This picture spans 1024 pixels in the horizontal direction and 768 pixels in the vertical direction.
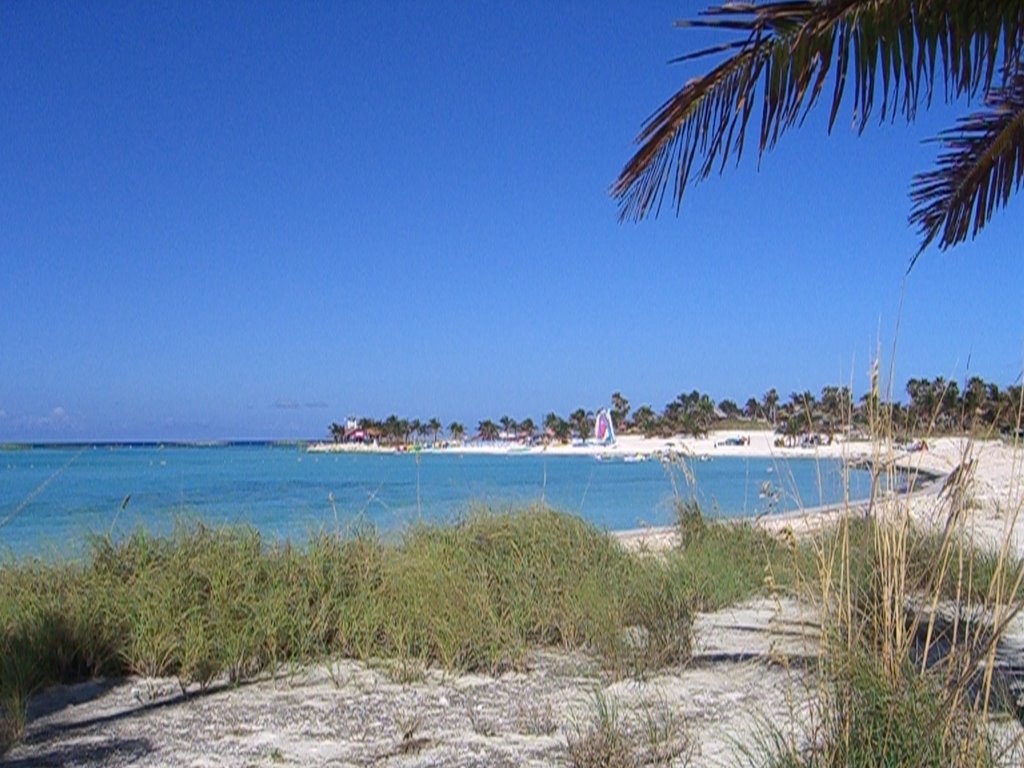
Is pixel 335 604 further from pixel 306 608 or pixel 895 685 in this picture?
pixel 895 685

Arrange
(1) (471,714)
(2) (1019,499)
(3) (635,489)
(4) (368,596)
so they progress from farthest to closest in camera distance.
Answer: (3) (635,489) → (4) (368,596) → (1) (471,714) → (2) (1019,499)

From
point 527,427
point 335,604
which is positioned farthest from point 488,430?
point 335,604

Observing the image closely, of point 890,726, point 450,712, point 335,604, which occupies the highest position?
point 890,726

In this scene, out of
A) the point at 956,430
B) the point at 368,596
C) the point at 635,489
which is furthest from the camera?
the point at 635,489

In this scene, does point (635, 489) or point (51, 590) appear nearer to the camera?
point (51, 590)

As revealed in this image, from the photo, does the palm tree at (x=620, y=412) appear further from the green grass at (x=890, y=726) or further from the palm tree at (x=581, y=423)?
the green grass at (x=890, y=726)

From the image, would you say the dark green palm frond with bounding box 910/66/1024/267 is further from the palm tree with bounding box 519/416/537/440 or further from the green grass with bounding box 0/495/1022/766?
the palm tree with bounding box 519/416/537/440

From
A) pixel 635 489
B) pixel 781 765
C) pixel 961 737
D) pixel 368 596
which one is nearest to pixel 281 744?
pixel 368 596

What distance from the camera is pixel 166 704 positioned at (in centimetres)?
438

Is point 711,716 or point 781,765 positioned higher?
point 781,765

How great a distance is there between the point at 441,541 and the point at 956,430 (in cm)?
376

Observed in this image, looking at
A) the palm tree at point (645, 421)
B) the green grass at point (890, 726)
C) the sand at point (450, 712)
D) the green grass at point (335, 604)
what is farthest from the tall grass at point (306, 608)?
the palm tree at point (645, 421)

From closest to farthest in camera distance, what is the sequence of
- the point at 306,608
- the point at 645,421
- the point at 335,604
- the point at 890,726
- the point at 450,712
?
the point at 890,726
the point at 450,712
the point at 306,608
the point at 335,604
the point at 645,421

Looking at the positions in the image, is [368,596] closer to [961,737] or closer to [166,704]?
[166,704]
